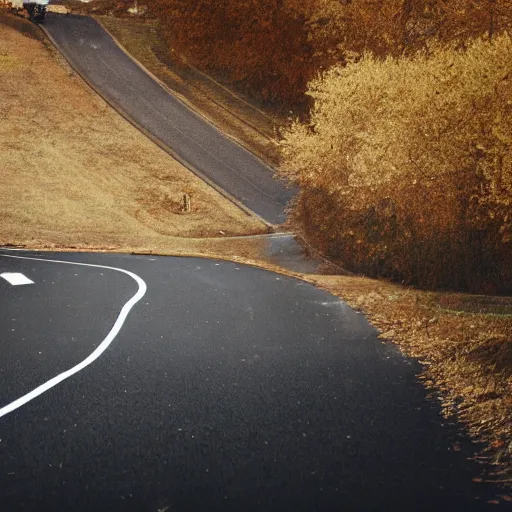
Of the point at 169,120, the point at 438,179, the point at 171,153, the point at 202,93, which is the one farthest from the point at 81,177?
the point at 438,179

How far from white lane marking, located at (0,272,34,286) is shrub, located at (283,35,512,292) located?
10077 mm

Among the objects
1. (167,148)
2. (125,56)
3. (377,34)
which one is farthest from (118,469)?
(125,56)

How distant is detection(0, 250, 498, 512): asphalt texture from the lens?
5.46 metres

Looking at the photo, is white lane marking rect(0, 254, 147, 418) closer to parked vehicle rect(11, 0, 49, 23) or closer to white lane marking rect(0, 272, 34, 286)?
white lane marking rect(0, 272, 34, 286)

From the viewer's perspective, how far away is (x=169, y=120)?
4791 cm

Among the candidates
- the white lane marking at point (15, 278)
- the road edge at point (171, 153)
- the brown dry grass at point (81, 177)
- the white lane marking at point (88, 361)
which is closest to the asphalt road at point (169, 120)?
the road edge at point (171, 153)

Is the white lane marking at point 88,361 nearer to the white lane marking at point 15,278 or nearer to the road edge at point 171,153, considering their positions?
the white lane marking at point 15,278

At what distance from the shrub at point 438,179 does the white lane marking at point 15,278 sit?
1008 cm

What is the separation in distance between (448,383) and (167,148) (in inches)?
1474

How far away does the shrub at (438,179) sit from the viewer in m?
18.3

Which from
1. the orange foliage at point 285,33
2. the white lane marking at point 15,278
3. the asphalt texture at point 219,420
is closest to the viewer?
the asphalt texture at point 219,420

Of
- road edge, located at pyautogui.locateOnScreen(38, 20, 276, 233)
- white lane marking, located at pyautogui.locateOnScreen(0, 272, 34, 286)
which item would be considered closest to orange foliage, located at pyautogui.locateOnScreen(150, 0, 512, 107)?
road edge, located at pyautogui.locateOnScreen(38, 20, 276, 233)

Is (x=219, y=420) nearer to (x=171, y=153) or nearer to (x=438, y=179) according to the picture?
(x=438, y=179)

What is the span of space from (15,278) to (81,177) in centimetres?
2447
